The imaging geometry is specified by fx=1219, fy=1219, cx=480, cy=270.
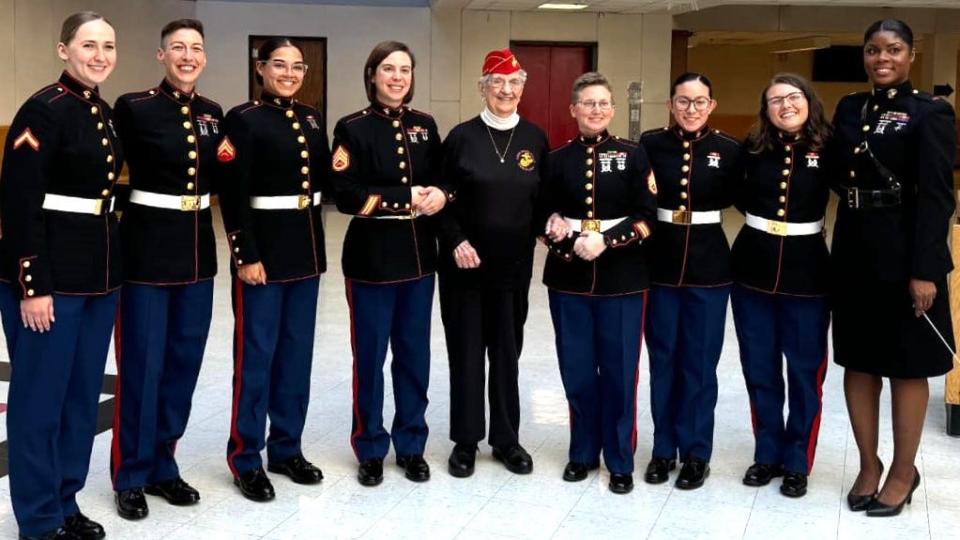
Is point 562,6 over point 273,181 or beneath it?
over

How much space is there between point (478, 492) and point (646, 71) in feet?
46.3

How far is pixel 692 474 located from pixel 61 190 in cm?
241

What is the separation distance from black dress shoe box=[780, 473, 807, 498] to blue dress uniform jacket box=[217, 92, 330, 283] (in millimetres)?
1846

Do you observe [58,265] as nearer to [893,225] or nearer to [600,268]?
[600,268]

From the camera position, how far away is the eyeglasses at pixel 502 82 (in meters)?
4.38

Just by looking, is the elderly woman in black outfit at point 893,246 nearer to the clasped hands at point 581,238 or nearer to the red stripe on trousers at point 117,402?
the clasped hands at point 581,238

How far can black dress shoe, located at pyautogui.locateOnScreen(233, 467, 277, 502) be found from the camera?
13.9ft

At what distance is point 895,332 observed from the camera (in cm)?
406

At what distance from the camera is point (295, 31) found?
55.7ft

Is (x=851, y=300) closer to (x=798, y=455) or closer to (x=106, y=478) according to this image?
(x=798, y=455)


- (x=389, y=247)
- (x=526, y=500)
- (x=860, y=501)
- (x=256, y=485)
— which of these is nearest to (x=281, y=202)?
(x=389, y=247)

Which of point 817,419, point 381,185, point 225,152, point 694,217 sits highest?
point 225,152

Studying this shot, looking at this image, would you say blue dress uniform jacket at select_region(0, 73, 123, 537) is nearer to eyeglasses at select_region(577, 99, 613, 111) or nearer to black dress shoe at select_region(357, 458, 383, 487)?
black dress shoe at select_region(357, 458, 383, 487)

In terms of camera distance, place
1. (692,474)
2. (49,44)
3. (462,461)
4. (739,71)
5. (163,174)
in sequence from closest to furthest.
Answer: (163,174) < (692,474) < (462,461) < (49,44) < (739,71)
